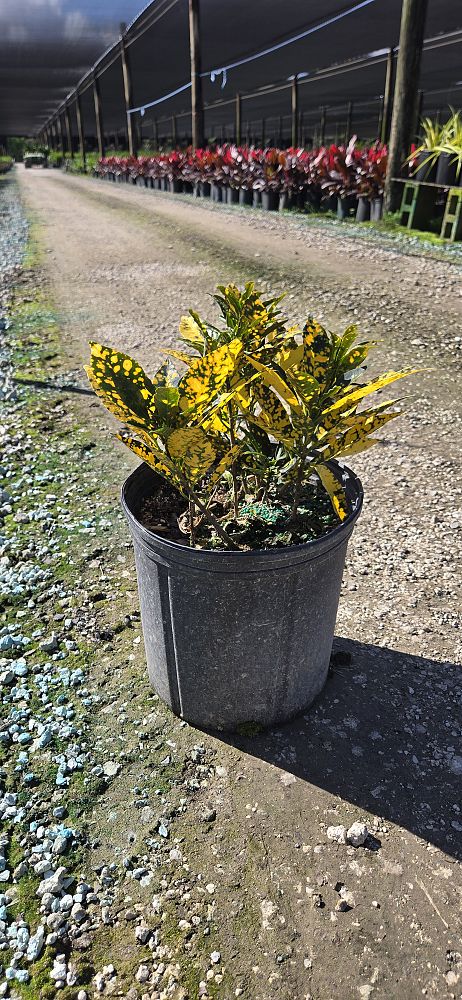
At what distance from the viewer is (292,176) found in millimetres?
11453

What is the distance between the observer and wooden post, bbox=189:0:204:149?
48.5 ft

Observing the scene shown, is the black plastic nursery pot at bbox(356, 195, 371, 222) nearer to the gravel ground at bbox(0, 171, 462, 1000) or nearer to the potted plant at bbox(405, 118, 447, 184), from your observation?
the potted plant at bbox(405, 118, 447, 184)

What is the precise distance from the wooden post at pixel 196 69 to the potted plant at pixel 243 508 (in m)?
16.4

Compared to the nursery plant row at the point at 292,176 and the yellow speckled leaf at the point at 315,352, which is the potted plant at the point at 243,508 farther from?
the nursery plant row at the point at 292,176

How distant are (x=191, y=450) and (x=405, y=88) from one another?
9.45m

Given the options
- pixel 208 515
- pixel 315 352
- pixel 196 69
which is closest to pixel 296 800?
pixel 208 515

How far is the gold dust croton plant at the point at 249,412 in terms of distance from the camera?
1478 millimetres

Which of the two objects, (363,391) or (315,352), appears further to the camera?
(315,352)

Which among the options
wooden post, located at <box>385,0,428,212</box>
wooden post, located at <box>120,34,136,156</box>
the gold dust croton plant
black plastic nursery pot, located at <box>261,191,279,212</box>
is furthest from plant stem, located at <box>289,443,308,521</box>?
wooden post, located at <box>120,34,136,156</box>

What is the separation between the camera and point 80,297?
6.88m

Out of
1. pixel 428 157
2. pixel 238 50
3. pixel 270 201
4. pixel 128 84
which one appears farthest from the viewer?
pixel 128 84

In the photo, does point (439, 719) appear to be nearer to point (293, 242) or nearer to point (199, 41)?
point (293, 242)

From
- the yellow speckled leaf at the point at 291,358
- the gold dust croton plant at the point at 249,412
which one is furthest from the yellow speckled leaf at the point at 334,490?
the yellow speckled leaf at the point at 291,358

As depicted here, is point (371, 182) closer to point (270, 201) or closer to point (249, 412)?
point (270, 201)
